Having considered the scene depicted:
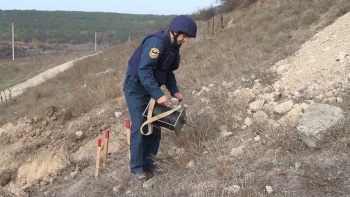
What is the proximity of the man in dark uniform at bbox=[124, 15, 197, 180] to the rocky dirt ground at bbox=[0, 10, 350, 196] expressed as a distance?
31 centimetres

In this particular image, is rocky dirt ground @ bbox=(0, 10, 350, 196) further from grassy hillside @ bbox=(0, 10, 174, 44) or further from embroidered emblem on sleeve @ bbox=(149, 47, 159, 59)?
grassy hillside @ bbox=(0, 10, 174, 44)

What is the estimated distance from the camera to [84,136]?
20.5 ft

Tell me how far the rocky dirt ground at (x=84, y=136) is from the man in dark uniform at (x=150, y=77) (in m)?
0.31

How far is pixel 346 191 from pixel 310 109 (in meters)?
0.93

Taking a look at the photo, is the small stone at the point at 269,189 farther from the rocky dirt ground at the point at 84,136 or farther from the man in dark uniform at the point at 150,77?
the rocky dirt ground at the point at 84,136

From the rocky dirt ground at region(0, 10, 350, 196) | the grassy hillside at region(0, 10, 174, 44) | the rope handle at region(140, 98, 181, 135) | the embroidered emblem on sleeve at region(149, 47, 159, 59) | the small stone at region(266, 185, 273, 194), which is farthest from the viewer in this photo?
the grassy hillside at region(0, 10, 174, 44)

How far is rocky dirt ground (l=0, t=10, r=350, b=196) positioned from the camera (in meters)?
4.49

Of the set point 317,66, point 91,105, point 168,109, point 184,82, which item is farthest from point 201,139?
point 91,105

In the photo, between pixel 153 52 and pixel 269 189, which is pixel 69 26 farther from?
pixel 269 189

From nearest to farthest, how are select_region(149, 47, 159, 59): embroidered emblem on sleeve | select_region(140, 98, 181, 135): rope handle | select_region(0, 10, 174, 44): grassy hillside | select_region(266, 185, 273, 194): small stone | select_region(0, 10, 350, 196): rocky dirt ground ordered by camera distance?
select_region(266, 185, 273, 194): small stone, select_region(149, 47, 159, 59): embroidered emblem on sleeve, select_region(140, 98, 181, 135): rope handle, select_region(0, 10, 350, 196): rocky dirt ground, select_region(0, 10, 174, 44): grassy hillside

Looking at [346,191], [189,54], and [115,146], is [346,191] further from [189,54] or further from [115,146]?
[189,54]

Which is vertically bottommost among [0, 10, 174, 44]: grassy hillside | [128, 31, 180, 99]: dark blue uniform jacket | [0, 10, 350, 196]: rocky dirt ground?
[0, 10, 174, 44]: grassy hillside

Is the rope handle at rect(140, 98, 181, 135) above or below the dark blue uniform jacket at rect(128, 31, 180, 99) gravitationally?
below

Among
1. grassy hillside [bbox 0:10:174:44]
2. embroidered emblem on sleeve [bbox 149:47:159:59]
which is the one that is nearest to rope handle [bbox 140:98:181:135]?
embroidered emblem on sleeve [bbox 149:47:159:59]
